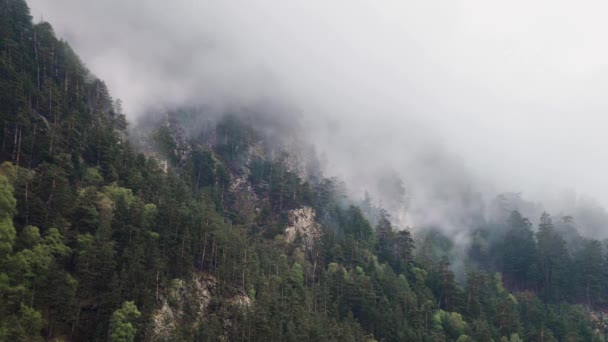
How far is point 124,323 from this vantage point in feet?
203

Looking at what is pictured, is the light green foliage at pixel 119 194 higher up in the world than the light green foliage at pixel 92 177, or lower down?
lower down

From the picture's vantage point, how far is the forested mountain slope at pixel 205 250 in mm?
65125

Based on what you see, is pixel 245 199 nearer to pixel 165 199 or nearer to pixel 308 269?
pixel 308 269

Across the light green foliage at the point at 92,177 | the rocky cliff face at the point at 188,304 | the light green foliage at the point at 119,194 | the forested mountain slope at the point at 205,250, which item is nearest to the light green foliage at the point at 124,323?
the forested mountain slope at the point at 205,250

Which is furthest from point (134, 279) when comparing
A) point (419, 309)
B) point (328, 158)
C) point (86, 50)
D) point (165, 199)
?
point (86, 50)

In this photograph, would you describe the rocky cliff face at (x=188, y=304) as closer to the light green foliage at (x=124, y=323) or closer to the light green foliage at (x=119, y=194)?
the light green foliage at (x=124, y=323)

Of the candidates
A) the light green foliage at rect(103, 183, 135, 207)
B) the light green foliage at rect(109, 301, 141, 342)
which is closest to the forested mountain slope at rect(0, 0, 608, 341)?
the light green foliage at rect(109, 301, 141, 342)

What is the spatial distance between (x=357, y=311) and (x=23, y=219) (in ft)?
237

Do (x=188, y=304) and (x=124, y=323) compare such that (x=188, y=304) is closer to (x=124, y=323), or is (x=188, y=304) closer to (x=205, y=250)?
(x=205, y=250)

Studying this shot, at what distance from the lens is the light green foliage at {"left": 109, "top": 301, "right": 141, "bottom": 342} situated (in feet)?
197

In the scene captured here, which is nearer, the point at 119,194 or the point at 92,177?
the point at 119,194

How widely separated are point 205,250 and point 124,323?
2950 centimetres

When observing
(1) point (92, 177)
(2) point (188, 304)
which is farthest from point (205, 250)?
(1) point (92, 177)

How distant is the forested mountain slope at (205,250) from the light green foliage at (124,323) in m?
0.22
